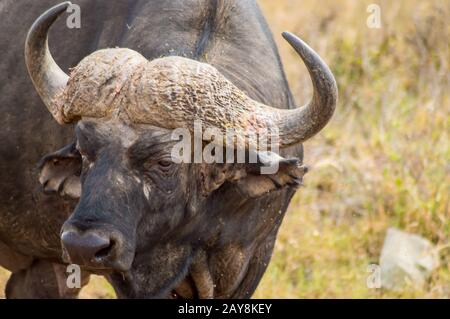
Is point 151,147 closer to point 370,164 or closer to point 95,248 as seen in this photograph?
point 95,248

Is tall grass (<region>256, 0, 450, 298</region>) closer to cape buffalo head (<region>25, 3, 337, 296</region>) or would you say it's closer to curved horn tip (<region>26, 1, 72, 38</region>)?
cape buffalo head (<region>25, 3, 337, 296</region>)

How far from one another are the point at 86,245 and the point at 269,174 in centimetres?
98

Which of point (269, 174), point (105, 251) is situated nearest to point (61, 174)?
point (105, 251)

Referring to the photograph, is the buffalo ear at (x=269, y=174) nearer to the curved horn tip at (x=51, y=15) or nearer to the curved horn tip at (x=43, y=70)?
the curved horn tip at (x=43, y=70)

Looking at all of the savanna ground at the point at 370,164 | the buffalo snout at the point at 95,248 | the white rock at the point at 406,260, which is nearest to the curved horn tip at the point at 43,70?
the buffalo snout at the point at 95,248

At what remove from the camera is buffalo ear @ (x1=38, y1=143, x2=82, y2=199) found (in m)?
5.72

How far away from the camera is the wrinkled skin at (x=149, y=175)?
520 centimetres

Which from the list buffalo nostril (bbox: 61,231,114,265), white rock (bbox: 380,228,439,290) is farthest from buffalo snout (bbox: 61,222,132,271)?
white rock (bbox: 380,228,439,290)

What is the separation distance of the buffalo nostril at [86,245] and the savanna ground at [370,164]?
257 cm

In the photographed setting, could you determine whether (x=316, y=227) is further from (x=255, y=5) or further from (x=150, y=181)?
(x=150, y=181)

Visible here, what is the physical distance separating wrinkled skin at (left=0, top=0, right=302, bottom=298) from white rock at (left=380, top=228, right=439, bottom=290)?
6.05 feet

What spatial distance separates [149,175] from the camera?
522 cm

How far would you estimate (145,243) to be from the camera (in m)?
5.34
